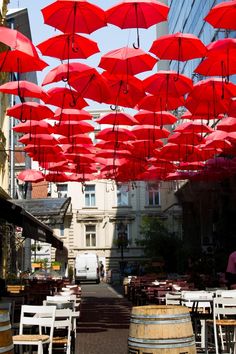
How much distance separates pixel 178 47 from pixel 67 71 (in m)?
2.28

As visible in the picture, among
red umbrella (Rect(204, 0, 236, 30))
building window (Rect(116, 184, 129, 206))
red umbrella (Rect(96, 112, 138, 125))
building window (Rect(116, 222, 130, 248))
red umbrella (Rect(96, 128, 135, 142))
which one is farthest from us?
building window (Rect(116, 184, 129, 206))

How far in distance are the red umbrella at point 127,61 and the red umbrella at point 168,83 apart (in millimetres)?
632

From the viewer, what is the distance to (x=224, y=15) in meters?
8.98

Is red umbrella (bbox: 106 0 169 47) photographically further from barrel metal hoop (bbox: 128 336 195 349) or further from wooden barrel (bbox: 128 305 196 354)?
barrel metal hoop (bbox: 128 336 195 349)

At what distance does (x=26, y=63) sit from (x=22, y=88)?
5.54ft

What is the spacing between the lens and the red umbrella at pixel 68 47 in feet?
32.7

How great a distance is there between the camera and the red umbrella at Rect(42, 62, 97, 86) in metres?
11.1

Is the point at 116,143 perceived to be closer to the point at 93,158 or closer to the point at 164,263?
the point at 93,158

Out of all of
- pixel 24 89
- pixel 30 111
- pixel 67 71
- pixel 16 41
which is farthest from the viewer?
pixel 30 111

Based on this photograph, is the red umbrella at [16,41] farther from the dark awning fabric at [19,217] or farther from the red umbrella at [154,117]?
the red umbrella at [154,117]

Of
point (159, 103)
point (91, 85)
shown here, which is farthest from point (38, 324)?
point (159, 103)

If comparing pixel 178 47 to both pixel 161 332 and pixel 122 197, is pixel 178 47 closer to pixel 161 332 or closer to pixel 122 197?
pixel 161 332

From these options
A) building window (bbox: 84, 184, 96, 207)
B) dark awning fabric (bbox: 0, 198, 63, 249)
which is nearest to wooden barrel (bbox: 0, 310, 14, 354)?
dark awning fabric (bbox: 0, 198, 63, 249)

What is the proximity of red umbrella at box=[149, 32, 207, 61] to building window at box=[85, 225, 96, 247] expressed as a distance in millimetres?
42607
